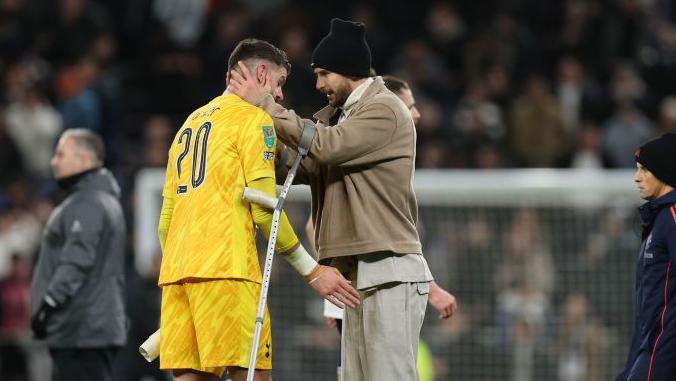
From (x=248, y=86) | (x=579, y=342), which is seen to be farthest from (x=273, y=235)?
(x=579, y=342)

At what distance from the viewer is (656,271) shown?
22.9 feet

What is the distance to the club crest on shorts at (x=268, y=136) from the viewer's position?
21.2 feet

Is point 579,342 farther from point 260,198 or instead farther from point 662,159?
point 260,198

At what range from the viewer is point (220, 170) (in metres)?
6.45

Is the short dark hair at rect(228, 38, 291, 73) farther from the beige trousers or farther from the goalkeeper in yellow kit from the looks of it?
the beige trousers

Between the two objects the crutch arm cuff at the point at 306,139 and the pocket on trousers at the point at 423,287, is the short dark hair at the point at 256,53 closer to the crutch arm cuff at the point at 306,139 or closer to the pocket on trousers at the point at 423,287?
the crutch arm cuff at the point at 306,139

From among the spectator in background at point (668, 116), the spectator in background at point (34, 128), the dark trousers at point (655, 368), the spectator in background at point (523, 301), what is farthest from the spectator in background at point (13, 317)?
the dark trousers at point (655, 368)

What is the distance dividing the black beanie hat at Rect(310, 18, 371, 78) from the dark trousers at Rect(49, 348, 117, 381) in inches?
108

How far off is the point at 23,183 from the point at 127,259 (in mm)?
2208

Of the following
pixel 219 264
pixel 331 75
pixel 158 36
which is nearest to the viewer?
pixel 219 264

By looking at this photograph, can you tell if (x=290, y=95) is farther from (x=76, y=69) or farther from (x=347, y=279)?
(x=347, y=279)

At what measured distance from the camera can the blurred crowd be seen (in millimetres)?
14531

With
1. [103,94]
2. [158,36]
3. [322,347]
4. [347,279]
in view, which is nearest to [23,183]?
[103,94]

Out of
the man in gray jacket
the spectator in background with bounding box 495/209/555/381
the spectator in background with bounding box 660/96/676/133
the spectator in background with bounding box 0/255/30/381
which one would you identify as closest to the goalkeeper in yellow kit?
the man in gray jacket
